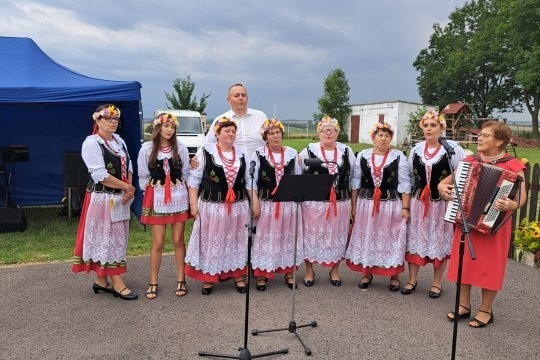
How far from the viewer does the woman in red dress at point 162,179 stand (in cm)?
421

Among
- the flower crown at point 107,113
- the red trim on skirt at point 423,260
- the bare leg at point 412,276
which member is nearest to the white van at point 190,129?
the flower crown at point 107,113

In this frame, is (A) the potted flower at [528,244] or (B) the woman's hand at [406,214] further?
(A) the potted flower at [528,244]

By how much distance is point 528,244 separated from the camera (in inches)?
221

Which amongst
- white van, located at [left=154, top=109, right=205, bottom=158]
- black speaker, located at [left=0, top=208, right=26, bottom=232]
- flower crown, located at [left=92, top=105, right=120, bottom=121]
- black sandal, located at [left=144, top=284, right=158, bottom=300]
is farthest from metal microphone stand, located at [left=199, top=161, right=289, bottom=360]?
white van, located at [left=154, top=109, right=205, bottom=158]

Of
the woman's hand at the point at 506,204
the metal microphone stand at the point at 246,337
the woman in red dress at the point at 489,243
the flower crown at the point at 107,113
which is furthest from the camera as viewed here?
the flower crown at the point at 107,113

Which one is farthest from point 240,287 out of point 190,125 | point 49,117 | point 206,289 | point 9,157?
point 190,125

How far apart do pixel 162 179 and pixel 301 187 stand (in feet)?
5.22

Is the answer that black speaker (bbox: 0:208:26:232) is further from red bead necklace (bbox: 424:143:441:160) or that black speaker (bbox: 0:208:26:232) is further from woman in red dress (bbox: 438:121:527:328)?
woman in red dress (bbox: 438:121:527:328)

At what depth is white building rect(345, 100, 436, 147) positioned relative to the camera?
114 ft

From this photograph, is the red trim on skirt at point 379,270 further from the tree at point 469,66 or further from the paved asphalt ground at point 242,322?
the tree at point 469,66

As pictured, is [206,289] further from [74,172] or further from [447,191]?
[74,172]

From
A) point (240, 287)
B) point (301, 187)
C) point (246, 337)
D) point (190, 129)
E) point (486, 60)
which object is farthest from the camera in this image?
point (486, 60)

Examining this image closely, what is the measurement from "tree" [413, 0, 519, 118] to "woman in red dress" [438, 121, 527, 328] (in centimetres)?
4454

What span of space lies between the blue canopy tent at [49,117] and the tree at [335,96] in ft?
108
